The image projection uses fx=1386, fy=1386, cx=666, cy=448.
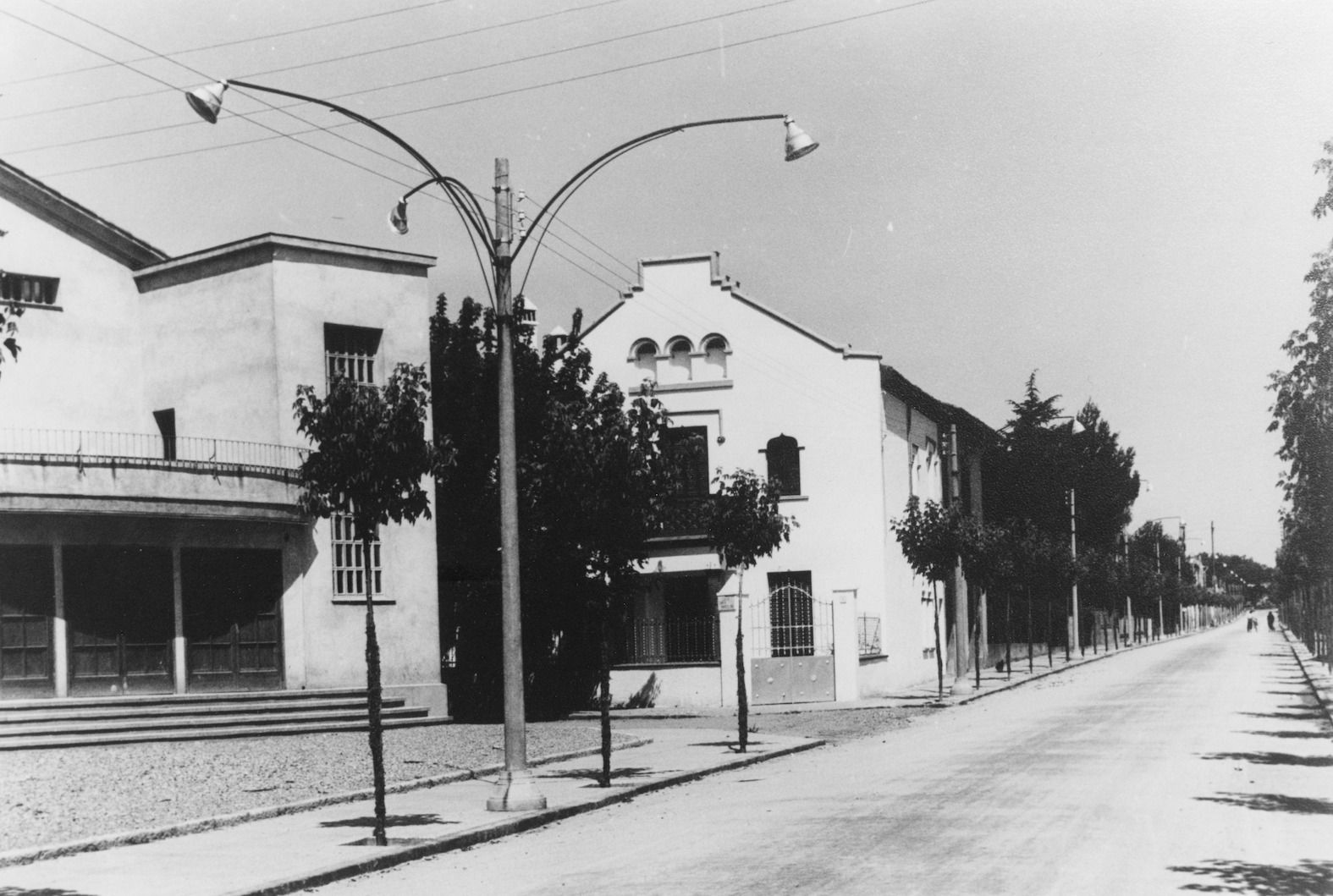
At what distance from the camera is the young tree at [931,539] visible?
105 ft

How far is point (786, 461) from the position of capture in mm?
35188

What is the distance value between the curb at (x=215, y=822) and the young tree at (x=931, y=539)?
612 inches

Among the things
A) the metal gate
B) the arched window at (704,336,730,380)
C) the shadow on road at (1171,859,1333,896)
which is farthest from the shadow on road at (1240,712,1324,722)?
the arched window at (704,336,730,380)

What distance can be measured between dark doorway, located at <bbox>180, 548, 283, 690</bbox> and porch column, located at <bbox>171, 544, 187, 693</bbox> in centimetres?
8

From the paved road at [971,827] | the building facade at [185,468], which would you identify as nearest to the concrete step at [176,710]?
the building facade at [185,468]

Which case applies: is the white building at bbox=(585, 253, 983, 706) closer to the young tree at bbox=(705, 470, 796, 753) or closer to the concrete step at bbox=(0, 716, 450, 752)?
the young tree at bbox=(705, 470, 796, 753)

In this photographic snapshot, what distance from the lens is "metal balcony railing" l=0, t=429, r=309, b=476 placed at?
2320cm

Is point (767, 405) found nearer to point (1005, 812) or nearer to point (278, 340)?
point (278, 340)

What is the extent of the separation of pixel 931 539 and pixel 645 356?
938cm

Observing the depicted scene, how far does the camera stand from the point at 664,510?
17.7 meters

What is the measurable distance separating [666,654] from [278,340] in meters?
12.4

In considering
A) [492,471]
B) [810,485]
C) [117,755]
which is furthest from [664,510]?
[810,485]

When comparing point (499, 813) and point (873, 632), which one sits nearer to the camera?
point (499, 813)

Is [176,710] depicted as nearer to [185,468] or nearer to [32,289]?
[185,468]
